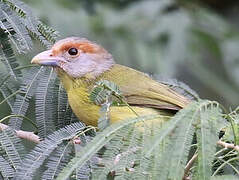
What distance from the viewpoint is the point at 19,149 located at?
3.71 metres

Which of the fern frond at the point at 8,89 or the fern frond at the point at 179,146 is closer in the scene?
the fern frond at the point at 179,146

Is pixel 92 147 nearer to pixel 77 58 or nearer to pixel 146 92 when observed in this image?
pixel 146 92

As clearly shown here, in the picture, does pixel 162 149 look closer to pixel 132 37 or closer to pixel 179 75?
pixel 132 37

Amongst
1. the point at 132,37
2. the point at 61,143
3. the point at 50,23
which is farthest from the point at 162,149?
the point at 132,37

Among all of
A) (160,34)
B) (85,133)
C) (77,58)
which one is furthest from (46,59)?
(160,34)

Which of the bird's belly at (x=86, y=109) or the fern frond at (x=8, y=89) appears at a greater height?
the bird's belly at (x=86, y=109)

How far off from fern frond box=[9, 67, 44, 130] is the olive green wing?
0.61 metres

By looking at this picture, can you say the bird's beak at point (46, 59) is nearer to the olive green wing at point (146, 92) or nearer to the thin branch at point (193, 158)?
the olive green wing at point (146, 92)

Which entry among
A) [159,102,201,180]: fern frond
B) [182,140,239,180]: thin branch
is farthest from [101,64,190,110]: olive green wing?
[159,102,201,180]: fern frond

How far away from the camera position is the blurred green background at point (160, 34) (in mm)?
7715

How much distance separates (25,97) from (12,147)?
72 cm

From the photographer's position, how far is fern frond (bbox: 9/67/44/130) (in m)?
4.25

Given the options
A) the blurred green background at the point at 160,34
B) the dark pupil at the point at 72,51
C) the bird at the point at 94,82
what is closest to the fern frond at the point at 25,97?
the bird at the point at 94,82

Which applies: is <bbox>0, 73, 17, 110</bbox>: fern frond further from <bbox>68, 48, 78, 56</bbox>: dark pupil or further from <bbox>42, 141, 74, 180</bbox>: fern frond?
<bbox>42, 141, 74, 180</bbox>: fern frond
